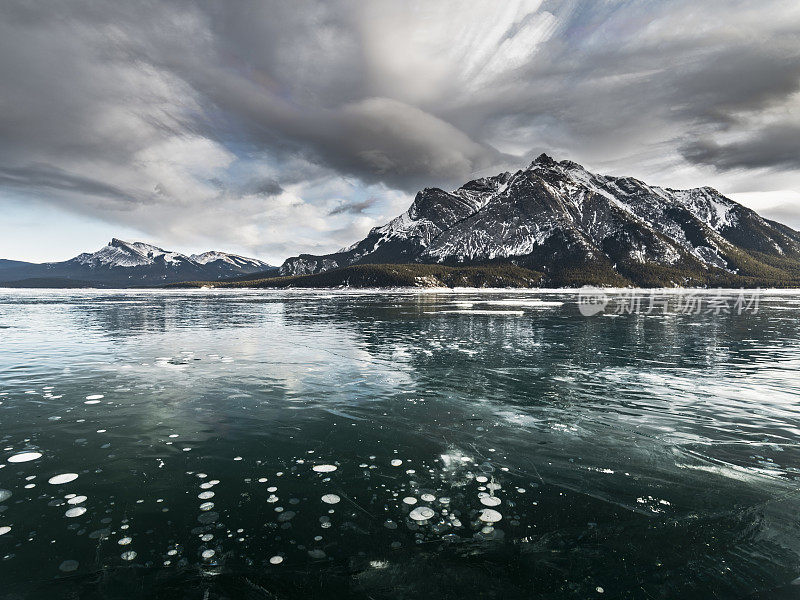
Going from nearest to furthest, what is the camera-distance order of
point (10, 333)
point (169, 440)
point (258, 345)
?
point (169, 440), point (258, 345), point (10, 333)

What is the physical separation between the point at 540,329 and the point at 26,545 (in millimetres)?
52566

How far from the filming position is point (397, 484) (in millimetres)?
12375

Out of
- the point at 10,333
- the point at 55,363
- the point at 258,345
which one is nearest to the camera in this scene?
the point at 55,363

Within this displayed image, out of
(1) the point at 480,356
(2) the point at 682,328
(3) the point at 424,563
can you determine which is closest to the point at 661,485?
(3) the point at 424,563

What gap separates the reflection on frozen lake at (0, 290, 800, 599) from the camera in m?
8.48

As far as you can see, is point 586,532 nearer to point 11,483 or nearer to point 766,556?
point 766,556

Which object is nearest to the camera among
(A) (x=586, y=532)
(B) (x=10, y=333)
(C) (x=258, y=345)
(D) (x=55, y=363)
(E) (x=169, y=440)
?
(A) (x=586, y=532)

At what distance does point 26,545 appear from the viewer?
917cm

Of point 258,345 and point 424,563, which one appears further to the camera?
point 258,345

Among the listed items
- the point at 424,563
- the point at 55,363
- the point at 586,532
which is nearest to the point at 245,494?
the point at 424,563

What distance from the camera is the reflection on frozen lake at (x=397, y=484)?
8484mm

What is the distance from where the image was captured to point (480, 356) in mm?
34406

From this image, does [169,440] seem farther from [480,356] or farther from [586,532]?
[480,356]

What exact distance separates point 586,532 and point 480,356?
24614 millimetres
